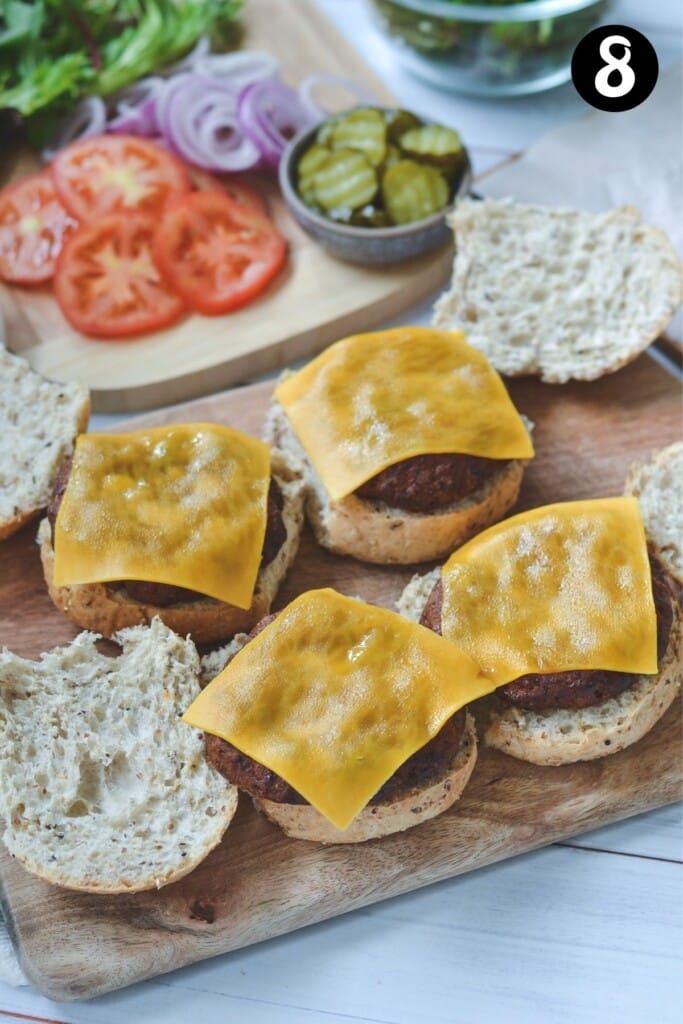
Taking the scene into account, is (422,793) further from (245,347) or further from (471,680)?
(245,347)

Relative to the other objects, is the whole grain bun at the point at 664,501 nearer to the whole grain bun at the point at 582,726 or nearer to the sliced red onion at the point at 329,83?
the whole grain bun at the point at 582,726

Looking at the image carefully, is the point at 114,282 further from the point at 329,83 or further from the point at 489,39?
the point at 489,39

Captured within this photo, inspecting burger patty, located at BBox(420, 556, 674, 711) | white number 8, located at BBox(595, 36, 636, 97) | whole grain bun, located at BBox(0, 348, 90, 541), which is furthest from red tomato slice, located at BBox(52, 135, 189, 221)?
burger patty, located at BBox(420, 556, 674, 711)

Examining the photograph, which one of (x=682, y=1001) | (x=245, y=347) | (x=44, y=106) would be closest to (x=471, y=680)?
(x=682, y=1001)

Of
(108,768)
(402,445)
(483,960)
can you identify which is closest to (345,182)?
(402,445)

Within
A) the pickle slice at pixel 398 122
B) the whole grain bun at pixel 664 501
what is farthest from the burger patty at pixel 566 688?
the pickle slice at pixel 398 122

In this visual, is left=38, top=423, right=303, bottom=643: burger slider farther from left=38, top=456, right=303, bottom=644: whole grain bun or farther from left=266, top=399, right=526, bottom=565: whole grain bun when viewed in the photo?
left=266, top=399, right=526, bottom=565: whole grain bun
